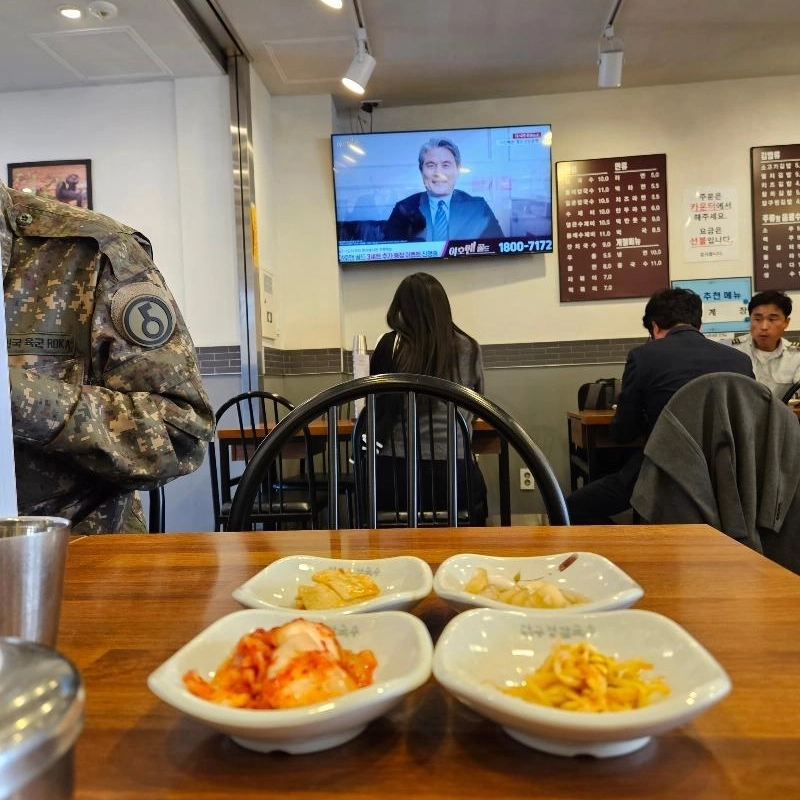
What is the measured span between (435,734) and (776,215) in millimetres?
4403

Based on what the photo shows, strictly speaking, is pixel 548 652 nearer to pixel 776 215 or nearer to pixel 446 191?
pixel 446 191

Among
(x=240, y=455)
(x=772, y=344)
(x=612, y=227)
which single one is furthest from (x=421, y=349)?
(x=772, y=344)

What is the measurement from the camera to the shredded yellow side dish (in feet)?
1.21

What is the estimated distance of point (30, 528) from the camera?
47 centimetres

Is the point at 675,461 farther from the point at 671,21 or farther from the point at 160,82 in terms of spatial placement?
the point at 160,82

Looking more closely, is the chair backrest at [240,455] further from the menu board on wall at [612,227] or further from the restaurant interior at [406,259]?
the menu board on wall at [612,227]

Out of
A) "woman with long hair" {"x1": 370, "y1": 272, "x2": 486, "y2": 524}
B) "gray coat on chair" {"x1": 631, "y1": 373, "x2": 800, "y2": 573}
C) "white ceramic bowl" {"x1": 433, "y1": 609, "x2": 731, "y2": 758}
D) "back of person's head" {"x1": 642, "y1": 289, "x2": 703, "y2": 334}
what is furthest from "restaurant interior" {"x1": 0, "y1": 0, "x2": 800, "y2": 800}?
"back of person's head" {"x1": 642, "y1": 289, "x2": 703, "y2": 334}

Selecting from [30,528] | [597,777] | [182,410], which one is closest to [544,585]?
[597,777]

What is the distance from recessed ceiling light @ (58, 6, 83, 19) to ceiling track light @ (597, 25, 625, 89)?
2.38 metres

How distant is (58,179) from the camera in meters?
3.65

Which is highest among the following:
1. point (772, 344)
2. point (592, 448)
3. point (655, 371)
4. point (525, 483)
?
point (772, 344)

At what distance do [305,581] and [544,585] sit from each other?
0.23 meters

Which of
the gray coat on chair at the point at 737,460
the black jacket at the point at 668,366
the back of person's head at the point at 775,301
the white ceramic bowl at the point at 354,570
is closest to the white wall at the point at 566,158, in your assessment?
the back of person's head at the point at 775,301

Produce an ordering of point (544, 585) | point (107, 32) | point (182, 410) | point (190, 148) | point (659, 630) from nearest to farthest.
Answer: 1. point (659, 630)
2. point (544, 585)
3. point (182, 410)
4. point (107, 32)
5. point (190, 148)
